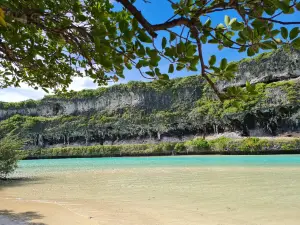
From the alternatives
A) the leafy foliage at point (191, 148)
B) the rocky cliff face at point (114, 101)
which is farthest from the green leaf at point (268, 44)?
the rocky cliff face at point (114, 101)

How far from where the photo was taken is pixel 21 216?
Result: 18.9ft

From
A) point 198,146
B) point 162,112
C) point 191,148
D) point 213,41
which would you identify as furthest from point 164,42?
point 162,112

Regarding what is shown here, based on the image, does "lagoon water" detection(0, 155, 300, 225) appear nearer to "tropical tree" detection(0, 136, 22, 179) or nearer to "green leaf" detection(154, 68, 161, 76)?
"tropical tree" detection(0, 136, 22, 179)

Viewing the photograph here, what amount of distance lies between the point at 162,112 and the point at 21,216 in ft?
192

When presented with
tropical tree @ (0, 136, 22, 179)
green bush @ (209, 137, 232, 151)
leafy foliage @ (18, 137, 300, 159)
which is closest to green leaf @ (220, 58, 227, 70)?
tropical tree @ (0, 136, 22, 179)

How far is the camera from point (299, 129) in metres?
45.5

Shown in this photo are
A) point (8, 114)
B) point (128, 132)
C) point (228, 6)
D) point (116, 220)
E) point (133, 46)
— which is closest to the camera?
point (228, 6)

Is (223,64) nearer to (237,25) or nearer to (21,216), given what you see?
(237,25)

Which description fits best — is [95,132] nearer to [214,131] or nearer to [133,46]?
[214,131]

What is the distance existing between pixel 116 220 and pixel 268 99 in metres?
46.8

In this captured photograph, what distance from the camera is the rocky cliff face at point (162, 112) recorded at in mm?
47781

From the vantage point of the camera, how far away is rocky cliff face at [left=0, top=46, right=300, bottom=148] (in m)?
47.8

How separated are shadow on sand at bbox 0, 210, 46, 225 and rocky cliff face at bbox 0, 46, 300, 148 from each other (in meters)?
37.7

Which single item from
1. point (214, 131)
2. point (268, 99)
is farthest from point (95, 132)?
point (268, 99)
